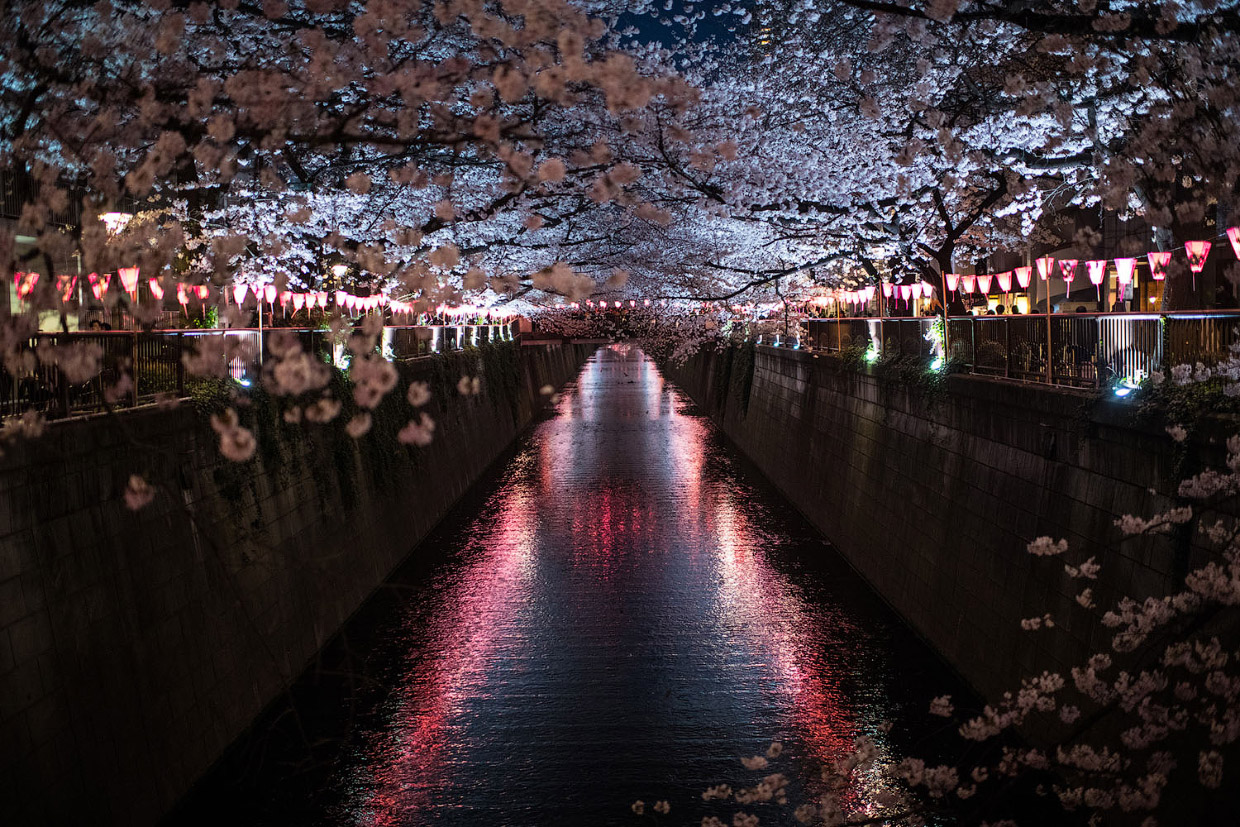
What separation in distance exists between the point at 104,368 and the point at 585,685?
6.44 m

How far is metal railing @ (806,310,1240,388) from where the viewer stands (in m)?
8.07

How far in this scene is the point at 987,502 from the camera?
38.5 feet

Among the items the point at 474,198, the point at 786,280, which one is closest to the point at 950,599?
the point at 474,198

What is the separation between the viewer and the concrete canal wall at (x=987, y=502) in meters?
8.61

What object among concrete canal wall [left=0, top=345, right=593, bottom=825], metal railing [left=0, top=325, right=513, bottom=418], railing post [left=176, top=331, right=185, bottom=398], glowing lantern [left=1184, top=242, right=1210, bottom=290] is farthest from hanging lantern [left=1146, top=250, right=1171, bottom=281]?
railing post [left=176, top=331, right=185, bottom=398]

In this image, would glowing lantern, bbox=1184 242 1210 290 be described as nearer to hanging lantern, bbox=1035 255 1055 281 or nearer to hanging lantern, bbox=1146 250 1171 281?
hanging lantern, bbox=1146 250 1171 281

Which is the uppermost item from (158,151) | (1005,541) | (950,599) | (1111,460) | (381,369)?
(158,151)

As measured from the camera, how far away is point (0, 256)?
5.34m

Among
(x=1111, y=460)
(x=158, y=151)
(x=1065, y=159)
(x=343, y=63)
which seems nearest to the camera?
(x=158, y=151)

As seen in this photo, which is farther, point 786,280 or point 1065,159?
point 786,280

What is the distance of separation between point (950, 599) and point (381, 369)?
914 cm

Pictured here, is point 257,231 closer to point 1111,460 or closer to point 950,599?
point 950,599

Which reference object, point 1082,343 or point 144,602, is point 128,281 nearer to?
point 144,602

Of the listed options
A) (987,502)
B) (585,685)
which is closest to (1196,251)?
(987,502)
